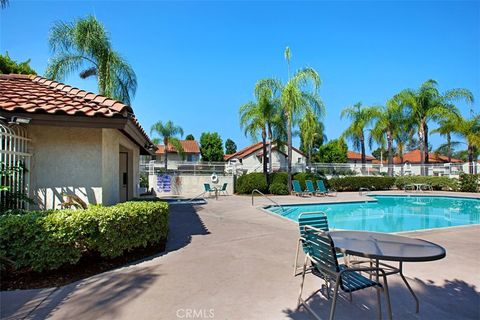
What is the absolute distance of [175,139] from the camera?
34656 millimetres

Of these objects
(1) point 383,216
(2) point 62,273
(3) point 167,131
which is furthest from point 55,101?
(3) point 167,131

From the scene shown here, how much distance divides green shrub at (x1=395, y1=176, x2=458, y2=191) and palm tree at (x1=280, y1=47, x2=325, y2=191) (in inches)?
525

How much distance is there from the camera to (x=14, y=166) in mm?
4871

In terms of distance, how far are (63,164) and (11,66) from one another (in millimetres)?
17725

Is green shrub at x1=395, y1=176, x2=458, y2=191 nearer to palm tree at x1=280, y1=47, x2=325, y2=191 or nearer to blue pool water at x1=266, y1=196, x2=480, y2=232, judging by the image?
blue pool water at x1=266, y1=196, x2=480, y2=232

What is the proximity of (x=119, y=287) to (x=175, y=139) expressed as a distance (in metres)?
31.8

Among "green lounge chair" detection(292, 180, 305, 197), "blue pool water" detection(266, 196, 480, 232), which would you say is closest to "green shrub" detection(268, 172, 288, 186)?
"green lounge chair" detection(292, 180, 305, 197)

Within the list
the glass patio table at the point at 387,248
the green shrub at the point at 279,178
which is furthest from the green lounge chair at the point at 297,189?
the glass patio table at the point at 387,248

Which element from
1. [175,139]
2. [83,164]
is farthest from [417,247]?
[175,139]

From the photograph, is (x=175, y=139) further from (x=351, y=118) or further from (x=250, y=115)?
(x=351, y=118)

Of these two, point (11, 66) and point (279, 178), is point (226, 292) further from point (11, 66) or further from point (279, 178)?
point (11, 66)

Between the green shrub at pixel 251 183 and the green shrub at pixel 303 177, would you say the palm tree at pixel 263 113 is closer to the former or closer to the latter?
the green shrub at pixel 251 183

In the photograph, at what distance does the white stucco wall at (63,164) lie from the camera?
541 centimetres

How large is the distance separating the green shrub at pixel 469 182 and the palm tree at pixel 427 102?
15.1ft
